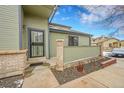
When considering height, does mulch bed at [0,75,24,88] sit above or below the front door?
below

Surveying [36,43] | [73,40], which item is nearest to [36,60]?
[36,43]

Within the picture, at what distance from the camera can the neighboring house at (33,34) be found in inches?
137

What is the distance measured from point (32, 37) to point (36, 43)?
1.44ft

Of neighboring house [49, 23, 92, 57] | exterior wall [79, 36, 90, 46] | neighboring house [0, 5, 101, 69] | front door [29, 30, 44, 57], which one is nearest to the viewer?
neighboring house [0, 5, 101, 69]

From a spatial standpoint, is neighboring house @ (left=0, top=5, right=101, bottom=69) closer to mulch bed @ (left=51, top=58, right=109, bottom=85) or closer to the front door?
the front door

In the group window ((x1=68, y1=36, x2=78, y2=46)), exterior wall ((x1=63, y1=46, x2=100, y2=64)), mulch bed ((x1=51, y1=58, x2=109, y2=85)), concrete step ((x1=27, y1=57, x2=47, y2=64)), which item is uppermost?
window ((x1=68, y1=36, x2=78, y2=46))

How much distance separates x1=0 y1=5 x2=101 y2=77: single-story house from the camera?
11.2ft

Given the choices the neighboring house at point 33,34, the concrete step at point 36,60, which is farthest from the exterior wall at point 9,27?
the concrete step at point 36,60

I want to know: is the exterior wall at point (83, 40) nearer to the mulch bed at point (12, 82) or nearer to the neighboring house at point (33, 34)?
the neighboring house at point (33, 34)

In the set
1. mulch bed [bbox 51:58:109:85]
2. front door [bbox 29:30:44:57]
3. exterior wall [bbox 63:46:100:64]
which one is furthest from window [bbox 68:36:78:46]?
mulch bed [bbox 51:58:109:85]

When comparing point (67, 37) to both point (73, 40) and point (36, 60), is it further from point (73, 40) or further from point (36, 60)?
point (36, 60)

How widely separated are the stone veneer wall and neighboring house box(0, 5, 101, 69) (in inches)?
17.1
